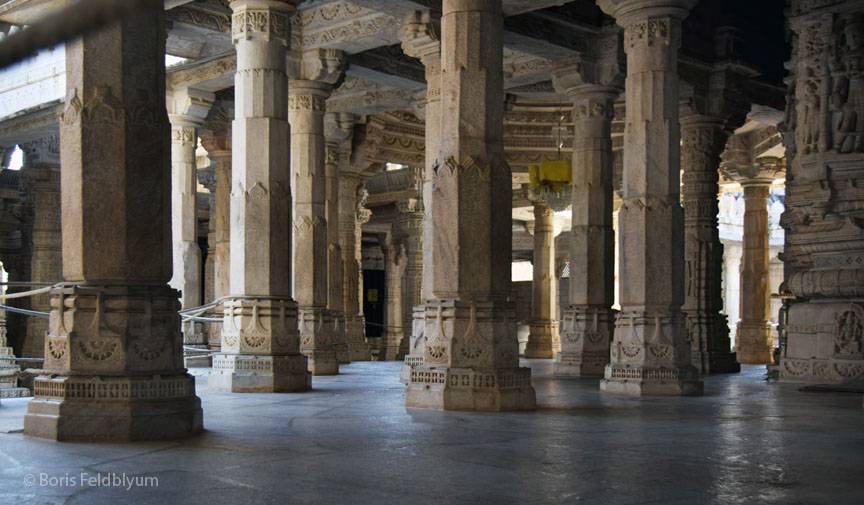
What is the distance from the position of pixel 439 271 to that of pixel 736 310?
26.3m

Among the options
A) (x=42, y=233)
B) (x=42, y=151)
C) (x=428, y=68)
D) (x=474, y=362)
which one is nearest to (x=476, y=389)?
(x=474, y=362)

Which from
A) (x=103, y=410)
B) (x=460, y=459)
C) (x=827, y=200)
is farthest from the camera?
(x=827, y=200)

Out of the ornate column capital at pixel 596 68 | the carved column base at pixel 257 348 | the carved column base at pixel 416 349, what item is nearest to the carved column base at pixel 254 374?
the carved column base at pixel 257 348

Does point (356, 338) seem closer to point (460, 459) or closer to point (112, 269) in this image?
point (112, 269)

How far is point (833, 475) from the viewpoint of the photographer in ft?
17.7

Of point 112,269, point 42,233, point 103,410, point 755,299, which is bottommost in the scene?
point 103,410

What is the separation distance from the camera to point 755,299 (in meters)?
22.4

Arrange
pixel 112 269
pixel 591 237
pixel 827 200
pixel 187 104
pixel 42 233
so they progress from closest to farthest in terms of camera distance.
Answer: pixel 112 269
pixel 827 200
pixel 591 237
pixel 187 104
pixel 42 233

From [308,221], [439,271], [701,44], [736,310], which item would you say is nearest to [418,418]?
[439,271]

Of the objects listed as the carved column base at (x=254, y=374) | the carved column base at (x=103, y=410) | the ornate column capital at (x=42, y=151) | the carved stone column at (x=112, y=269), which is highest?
the ornate column capital at (x=42, y=151)

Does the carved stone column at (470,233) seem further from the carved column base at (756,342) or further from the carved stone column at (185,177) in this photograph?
the carved column base at (756,342)

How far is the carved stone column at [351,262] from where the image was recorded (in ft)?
74.3

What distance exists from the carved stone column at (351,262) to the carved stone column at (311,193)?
7.01m

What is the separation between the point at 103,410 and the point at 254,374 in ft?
16.1
